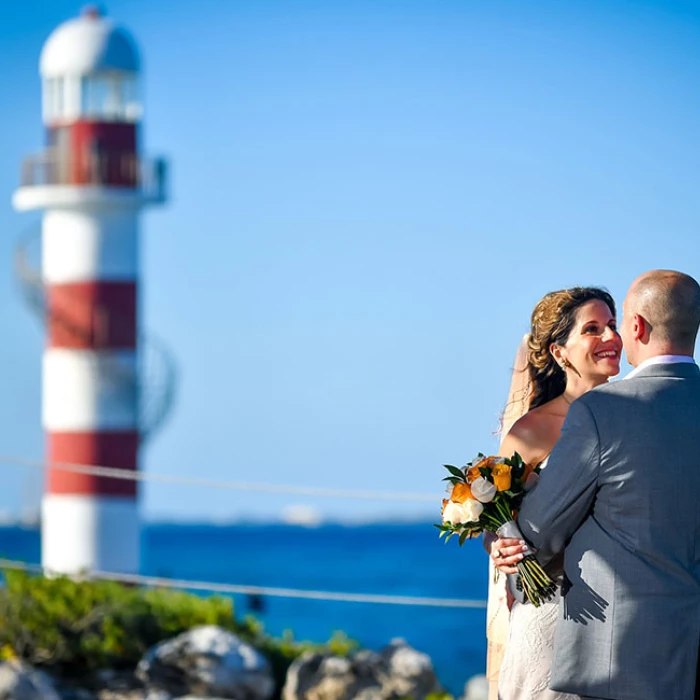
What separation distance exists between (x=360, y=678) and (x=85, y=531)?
5793mm

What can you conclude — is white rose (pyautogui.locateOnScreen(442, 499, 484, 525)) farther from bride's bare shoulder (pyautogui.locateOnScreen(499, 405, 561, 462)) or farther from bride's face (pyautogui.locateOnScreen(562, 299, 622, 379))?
bride's face (pyautogui.locateOnScreen(562, 299, 622, 379))

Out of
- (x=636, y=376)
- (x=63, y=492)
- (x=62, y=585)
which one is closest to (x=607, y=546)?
(x=636, y=376)

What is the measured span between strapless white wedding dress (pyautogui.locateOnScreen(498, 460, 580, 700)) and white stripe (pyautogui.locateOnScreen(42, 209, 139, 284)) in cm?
873

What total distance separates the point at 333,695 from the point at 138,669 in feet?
2.57

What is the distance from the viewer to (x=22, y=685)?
16.4 feet

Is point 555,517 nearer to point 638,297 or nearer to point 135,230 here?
point 638,297

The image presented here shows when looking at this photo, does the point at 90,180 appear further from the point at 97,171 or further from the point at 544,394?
the point at 544,394

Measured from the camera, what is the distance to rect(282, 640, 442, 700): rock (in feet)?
18.6

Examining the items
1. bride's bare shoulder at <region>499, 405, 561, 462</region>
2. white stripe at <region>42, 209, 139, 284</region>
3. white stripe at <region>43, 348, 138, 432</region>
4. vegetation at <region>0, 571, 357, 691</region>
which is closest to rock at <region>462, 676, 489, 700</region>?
vegetation at <region>0, 571, 357, 691</region>

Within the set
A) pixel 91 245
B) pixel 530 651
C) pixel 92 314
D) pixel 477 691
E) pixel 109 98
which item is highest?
pixel 109 98

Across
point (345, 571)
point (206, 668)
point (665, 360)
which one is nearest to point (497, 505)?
point (665, 360)

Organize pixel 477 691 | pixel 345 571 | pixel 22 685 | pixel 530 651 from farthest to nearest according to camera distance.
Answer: pixel 345 571
pixel 477 691
pixel 22 685
pixel 530 651

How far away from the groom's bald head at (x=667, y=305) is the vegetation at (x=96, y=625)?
393 cm

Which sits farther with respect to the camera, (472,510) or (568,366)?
(568,366)
